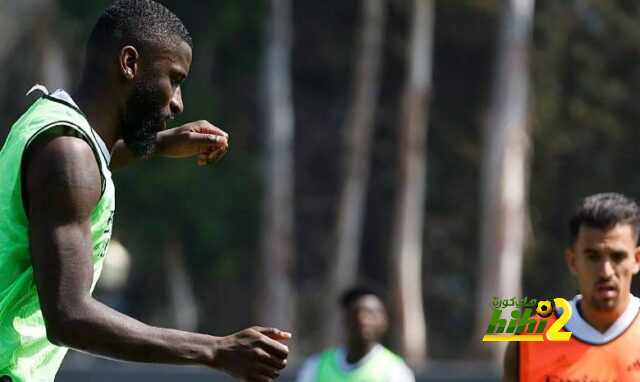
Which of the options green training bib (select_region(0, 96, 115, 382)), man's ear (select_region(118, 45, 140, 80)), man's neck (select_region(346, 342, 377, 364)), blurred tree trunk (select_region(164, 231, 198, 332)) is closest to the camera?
green training bib (select_region(0, 96, 115, 382))

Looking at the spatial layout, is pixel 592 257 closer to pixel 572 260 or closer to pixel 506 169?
pixel 572 260

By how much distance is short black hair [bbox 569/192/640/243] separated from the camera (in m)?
6.39

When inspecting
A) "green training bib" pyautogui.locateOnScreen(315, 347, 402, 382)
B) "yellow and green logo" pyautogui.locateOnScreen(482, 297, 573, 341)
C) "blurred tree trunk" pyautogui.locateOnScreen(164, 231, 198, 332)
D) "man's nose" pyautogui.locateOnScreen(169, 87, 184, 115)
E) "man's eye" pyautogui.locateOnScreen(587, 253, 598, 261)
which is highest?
"man's nose" pyautogui.locateOnScreen(169, 87, 184, 115)

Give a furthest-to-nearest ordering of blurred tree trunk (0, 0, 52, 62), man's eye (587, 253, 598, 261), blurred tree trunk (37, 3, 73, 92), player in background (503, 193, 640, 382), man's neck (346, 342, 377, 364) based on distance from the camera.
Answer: blurred tree trunk (37, 3, 73, 92) → blurred tree trunk (0, 0, 52, 62) → man's neck (346, 342, 377, 364) → man's eye (587, 253, 598, 261) → player in background (503, 193, 640, 382)

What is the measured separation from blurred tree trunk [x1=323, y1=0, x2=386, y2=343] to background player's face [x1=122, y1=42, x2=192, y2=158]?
25.3 meters

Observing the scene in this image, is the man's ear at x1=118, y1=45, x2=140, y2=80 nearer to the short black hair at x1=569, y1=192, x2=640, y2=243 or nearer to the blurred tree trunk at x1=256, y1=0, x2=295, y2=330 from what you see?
the short black hair at x1=569, y1=192, x2=640, y2=243

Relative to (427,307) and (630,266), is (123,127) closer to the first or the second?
(630,266)

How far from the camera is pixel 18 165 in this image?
13.3 feet

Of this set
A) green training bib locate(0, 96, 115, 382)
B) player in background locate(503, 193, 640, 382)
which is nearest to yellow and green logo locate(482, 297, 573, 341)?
player in background locate(503, 193, 640, 382)

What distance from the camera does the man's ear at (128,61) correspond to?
14.1 ft

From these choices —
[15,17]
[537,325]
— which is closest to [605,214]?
[537,325]

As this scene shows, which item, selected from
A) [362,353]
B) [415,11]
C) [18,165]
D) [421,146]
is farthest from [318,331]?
[18,165]

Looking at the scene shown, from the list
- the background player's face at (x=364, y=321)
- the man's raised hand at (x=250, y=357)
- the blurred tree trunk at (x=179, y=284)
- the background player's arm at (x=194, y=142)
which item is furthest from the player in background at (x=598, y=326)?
the blurred tree trunk at (x=179, y=284)

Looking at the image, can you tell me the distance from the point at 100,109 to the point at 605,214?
2.88m
